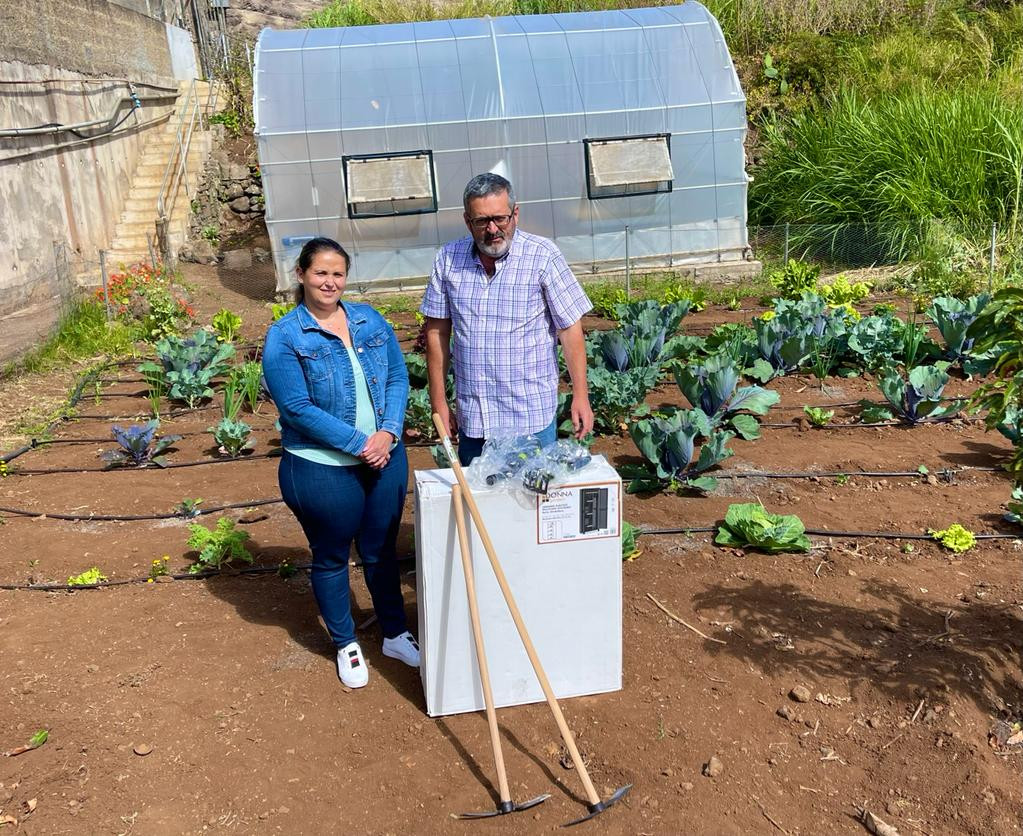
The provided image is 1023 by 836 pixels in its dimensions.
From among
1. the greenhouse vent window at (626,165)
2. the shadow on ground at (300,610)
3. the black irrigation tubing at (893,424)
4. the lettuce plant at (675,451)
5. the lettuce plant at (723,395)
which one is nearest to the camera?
the shadow on ground at (300,610)

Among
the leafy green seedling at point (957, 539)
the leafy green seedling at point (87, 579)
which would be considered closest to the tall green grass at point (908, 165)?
the leafy green seedling at point (957, 539)

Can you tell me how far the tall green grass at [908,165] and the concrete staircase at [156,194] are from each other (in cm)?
809

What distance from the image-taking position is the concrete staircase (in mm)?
11430

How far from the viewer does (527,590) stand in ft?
8.90

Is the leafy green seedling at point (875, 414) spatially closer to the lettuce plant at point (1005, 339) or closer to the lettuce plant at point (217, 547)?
the lettuce plant at point (1005, 339)

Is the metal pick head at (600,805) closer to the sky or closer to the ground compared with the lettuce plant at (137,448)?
closer to the ground

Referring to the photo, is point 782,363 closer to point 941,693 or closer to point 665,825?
point 941,693

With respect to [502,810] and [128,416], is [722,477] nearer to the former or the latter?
[502,810]

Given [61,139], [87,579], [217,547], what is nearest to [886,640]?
[217,547]

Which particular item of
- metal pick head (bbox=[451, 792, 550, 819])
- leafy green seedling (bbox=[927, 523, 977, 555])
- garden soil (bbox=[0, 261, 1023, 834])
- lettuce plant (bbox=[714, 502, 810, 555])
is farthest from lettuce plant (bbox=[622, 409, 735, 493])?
metal pick head (bbox=[451, 792, 550, 819])

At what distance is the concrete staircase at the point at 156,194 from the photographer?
37.5ft

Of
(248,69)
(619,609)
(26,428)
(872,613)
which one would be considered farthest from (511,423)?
(248,69)

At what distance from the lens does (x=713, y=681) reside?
2977 millimetres

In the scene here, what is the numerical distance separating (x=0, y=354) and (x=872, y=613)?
689 cm
